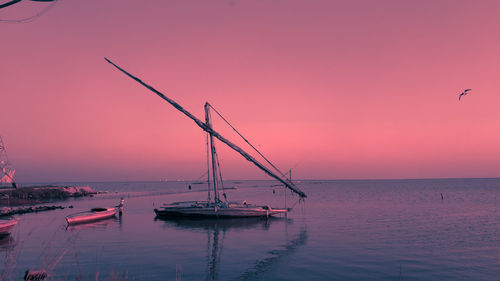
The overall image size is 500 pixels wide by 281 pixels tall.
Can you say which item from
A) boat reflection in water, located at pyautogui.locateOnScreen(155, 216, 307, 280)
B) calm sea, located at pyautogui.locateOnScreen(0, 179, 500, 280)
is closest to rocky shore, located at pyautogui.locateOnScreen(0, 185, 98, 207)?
calm sea, located at pyautogui.locateOnScreen(0, 179, 500, 280)

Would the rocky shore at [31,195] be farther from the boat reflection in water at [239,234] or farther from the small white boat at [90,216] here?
the boat reflection in water at [239,234]

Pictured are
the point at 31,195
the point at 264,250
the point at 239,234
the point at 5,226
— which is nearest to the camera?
the point at 264,250

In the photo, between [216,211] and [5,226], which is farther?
[216,211]

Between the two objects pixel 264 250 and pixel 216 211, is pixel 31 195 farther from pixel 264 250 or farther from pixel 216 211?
pixel 264 250

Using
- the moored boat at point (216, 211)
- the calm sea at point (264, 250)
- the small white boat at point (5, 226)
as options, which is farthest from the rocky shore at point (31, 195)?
the moored boat at point (216, 211)

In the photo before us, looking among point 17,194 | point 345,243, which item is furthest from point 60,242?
point 17,194

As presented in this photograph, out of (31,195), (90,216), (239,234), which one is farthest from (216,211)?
(31,195)

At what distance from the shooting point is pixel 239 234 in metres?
38.8

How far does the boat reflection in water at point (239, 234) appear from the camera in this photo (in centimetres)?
2281

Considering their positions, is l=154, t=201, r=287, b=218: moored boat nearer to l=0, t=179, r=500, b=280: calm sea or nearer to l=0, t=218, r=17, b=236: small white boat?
l=0, t=179, r=500, b=280: calm sea

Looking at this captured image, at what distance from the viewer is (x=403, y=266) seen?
2378cm

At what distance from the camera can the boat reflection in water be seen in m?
22.8

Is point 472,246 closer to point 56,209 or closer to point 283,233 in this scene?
point 283,233

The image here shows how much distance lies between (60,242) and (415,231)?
132ft
